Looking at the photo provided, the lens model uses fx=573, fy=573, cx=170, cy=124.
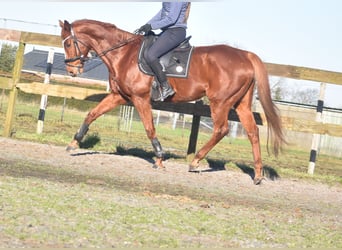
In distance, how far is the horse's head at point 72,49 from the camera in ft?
33.5

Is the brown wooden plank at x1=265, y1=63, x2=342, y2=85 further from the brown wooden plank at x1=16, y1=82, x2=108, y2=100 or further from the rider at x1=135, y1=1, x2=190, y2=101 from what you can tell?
the brown wooden plank at x1=16, y1=82, x2=108, y2=100

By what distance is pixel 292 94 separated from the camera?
28266 millimetres

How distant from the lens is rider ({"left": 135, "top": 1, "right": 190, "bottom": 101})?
9516 millimetres

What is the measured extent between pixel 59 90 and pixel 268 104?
4490 millimetres

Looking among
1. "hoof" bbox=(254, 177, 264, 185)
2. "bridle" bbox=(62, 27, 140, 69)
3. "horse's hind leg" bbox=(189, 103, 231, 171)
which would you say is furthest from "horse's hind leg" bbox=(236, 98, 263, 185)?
"bridle" bbox=(62, 27, 140, 69)

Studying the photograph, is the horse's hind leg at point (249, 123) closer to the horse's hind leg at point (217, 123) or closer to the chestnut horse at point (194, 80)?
the chestnut horse at point (194, 80)

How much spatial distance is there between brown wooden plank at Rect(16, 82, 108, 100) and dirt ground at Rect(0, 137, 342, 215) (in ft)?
4.23

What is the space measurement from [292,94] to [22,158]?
69.1 ft

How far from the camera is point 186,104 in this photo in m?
11.4

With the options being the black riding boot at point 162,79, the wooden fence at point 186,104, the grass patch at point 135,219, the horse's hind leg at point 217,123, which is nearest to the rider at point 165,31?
the black riding boot at point 162,79

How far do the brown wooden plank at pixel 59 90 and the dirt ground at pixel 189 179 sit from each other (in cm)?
129

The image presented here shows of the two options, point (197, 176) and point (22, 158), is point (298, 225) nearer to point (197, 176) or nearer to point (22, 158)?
point (197, 176)

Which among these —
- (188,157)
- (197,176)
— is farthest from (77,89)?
(197,176)

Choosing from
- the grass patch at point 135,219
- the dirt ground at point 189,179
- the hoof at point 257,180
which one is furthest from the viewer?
the hoof at point 257,180
